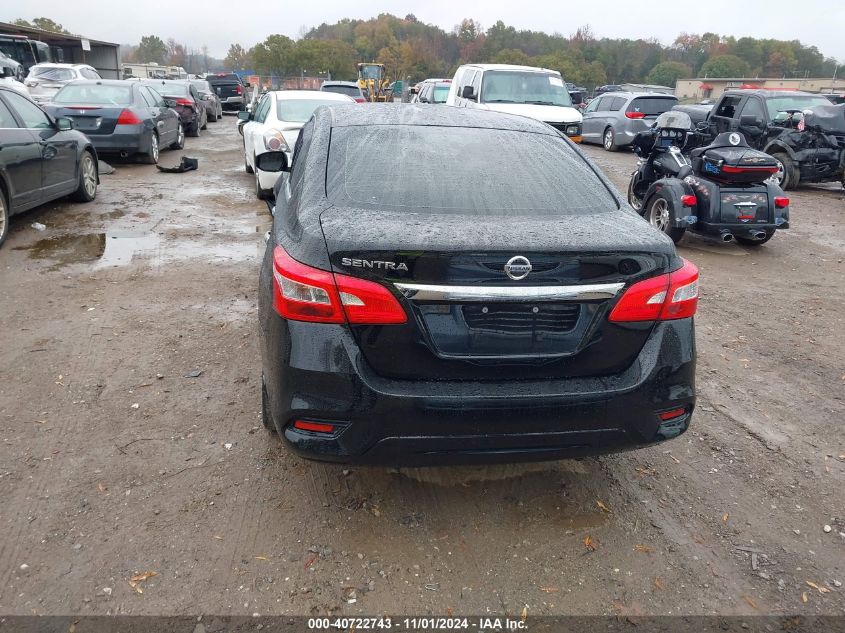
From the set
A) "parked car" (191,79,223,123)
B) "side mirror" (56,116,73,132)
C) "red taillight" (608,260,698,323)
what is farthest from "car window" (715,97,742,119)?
"parked car" (191,79,223,123)

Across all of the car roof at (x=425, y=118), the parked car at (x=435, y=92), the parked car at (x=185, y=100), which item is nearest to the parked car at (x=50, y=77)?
the parked car at (x=185, y=100)

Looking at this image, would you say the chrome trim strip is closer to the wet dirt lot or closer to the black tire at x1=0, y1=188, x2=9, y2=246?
the wet dirt lot

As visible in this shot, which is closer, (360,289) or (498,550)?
(360,289)

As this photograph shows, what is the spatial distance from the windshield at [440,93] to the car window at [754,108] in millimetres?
9679

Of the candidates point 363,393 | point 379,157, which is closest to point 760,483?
point 363,393

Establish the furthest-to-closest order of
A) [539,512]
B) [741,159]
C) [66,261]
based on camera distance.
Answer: [741,159] < [66,261] < [539,512]

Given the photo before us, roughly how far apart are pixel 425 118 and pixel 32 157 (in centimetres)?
560

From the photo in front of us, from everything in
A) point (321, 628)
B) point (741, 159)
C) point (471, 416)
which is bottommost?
point (321, 628)

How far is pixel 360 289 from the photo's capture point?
241cm

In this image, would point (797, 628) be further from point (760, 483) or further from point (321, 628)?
point (321, 628)

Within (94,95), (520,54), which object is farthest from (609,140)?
(520,54)

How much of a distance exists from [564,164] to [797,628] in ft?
7.54

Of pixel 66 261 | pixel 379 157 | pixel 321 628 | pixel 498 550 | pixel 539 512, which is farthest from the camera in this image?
pixel 66 261

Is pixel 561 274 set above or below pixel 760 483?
above
